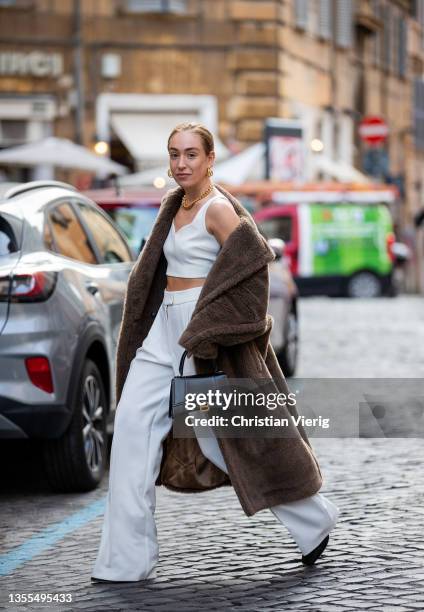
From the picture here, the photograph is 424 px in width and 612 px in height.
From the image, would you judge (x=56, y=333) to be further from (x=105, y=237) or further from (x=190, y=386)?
(x=190, y=386)

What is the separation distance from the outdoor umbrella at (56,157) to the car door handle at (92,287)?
17.1 meters

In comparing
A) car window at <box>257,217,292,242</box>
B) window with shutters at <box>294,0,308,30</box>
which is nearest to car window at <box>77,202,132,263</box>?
car window at <box>257,217,292,242</box>

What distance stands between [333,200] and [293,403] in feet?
89.4

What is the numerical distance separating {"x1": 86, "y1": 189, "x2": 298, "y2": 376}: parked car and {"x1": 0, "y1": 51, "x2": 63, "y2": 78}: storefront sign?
16.3m

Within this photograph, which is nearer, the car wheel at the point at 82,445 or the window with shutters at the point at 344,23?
the car wheel at the point at 82,445

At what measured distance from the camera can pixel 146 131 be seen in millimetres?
33656

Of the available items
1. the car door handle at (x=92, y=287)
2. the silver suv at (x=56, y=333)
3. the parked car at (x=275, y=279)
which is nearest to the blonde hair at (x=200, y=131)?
A: the silver suv at (x=56, y=333)

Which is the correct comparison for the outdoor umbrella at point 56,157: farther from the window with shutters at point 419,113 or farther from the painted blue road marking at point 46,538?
the window with shutters at point 419,113

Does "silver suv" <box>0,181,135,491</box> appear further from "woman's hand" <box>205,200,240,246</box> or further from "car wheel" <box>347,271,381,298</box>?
"car wheel" <box>347,271,381,298</box>

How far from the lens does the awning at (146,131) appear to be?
33.2m

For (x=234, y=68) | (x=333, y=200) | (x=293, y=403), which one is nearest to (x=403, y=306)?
(x=333, y=200)

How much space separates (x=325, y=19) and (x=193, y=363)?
34040mm

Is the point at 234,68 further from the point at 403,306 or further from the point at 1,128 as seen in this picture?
the point at 403,306

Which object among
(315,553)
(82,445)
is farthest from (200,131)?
(82,445)
